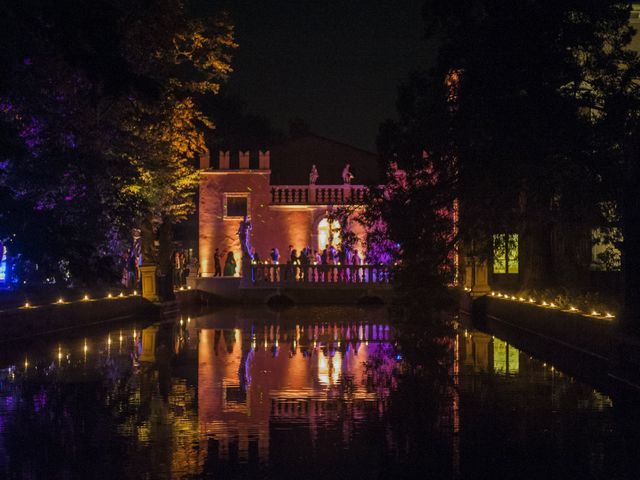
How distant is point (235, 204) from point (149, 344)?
3692 centimetres

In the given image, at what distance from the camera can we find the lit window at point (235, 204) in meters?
59.1

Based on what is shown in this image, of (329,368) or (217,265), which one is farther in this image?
(217,265)

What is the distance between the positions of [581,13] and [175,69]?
1949 cm

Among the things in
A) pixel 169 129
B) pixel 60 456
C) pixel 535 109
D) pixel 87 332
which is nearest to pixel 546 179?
pixel 535 109

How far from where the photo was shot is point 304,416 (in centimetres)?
1154

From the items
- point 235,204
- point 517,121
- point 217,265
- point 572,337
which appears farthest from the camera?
point 235,204

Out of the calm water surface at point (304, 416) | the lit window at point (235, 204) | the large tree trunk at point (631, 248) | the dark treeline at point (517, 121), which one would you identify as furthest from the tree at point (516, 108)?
the lit window at point (235, 204)

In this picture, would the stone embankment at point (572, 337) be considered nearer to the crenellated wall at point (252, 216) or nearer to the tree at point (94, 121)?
the tree at point (94, 121)

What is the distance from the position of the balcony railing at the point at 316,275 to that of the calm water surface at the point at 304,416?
2789cm

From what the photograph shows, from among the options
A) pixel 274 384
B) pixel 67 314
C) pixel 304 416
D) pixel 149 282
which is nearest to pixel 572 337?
pixel 274 384

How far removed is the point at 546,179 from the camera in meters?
22.0

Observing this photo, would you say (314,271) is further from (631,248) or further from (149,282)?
(631,248)

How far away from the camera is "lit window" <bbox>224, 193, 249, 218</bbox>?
59094 mm

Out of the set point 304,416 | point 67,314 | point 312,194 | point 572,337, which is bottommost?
point 304,416
